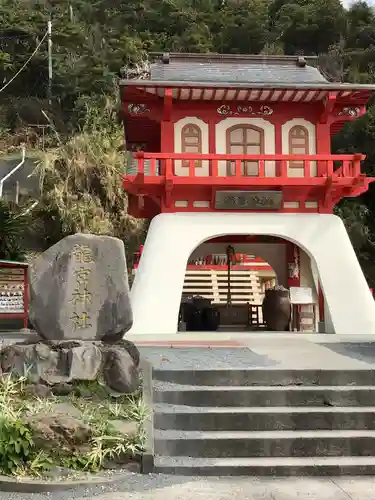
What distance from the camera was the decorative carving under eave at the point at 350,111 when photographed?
43.5 feet

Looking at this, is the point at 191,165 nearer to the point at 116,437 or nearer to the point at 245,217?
the point at 245,217

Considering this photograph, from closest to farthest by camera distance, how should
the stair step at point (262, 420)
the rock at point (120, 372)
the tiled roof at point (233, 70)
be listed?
the stair step at point (262, 420)
the rock at point (120, 372)
the tiled roof at point (233, 70)

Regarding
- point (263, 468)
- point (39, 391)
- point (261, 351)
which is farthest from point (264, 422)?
point (261, 351)

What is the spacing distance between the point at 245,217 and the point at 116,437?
8.40 metres

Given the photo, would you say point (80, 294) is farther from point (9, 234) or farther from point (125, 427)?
point (9, 234)

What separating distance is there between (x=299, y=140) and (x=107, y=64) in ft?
71.9

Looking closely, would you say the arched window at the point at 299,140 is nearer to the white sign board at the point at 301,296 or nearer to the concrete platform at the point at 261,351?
the white sign board at the point at 301,296

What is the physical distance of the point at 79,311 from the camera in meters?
6.59

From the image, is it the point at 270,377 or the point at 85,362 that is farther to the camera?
the point at 270,377

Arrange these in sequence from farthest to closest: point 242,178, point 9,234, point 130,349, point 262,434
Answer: point 9,234
point 242,178
point 130,349
point 262,434

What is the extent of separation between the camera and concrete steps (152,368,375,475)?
16.6 feet

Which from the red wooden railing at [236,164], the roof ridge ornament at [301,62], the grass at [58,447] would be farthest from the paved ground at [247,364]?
the roof ridge ornament at [301,62]

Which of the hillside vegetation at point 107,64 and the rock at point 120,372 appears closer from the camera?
the rock at point 120,372

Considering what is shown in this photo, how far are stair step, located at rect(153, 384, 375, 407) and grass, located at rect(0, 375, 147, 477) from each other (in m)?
0.56
